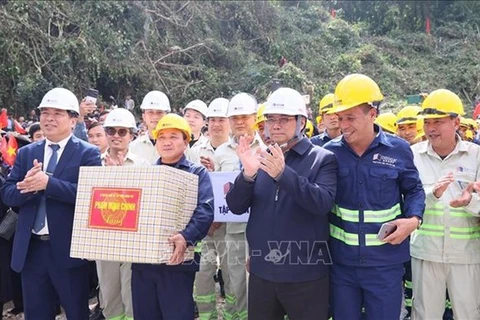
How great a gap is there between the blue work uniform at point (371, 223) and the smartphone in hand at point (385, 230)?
0.08 m

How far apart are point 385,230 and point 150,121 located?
3.20 metres

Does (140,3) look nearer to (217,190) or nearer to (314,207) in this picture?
(217,190)

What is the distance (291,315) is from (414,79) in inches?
807

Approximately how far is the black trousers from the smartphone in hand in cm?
45

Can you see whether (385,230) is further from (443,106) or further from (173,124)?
(173,124)

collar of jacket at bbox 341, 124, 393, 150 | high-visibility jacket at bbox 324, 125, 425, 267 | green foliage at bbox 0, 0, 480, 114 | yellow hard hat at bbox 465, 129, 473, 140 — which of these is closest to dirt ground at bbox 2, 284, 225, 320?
high-visibility jacket at bbox 324, 125, 425, 267

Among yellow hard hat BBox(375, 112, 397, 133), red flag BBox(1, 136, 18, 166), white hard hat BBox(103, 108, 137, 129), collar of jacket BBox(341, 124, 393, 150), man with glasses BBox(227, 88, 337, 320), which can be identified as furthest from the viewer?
yellow hard hat BBox(375, 112, 397, 133)

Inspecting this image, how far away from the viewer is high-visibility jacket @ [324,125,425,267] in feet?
8.82

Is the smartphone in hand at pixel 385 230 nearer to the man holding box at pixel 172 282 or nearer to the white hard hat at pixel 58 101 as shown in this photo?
the man holding box at pixel 172 282

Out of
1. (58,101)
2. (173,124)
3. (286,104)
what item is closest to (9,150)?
(58,101)

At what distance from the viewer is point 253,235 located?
9.22ft

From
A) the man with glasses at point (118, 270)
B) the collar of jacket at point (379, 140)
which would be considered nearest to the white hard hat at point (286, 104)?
the collar of jacket at point (379, 140)

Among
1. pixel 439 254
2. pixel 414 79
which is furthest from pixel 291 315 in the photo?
pixel 414 79

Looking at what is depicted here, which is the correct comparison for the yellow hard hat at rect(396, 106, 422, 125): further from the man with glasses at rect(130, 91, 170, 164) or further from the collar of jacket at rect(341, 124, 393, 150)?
the man with glasses at rect(130, 91, 170, 164)
